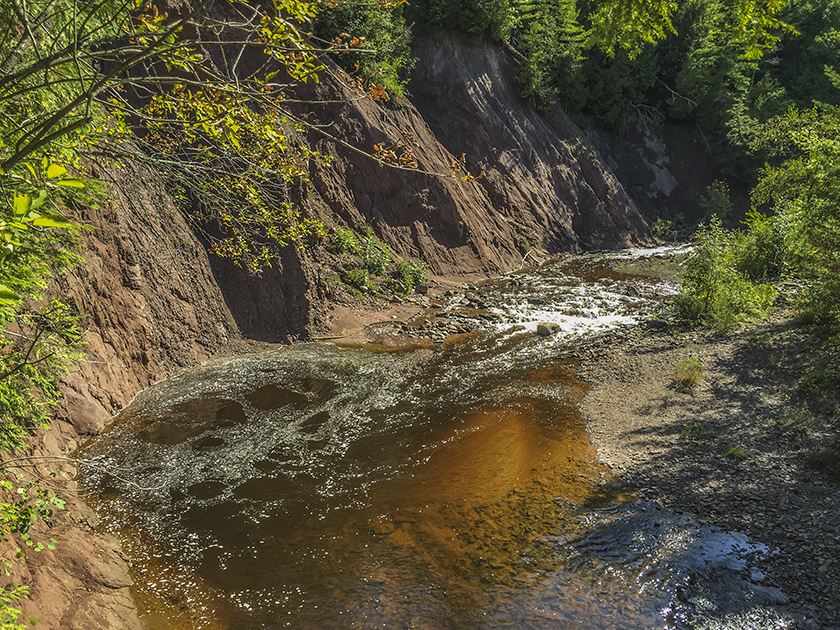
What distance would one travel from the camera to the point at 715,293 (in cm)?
1273

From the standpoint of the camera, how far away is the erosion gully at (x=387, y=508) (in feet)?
17.7

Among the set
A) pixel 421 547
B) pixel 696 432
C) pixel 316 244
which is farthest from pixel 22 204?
pixel 316 244

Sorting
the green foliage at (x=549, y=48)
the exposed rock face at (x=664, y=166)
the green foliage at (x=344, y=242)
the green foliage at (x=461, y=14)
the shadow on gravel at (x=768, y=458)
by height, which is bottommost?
the shadow on gravel at (x=768, y=458)

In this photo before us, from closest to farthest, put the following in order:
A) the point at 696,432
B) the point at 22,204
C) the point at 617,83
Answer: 1. the point at 22,204
2. the point at 696,432
3. the point at 617,83

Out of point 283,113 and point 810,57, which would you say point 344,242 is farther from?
point 810,57

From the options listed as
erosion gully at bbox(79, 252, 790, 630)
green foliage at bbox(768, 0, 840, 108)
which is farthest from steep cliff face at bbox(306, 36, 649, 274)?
green foliage at bbox(768, 0, 840, 108)

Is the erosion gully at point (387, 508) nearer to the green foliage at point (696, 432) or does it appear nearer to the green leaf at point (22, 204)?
the green foliage at point (696, 432)

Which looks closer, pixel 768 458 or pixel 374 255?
pixel 768 458

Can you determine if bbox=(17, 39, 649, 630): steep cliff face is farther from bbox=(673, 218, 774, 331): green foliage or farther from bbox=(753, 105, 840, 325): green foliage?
bbox=(673, 218, 774, 331): green foliage

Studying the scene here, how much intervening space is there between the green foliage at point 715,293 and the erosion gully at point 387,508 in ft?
11.5

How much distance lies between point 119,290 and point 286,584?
312 inches

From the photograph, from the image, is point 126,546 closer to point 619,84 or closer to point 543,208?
point 543,208

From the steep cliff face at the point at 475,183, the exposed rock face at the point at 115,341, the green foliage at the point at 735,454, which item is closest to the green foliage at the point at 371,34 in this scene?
the steep cliff face at the point at 475,183

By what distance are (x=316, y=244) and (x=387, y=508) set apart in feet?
32.9
